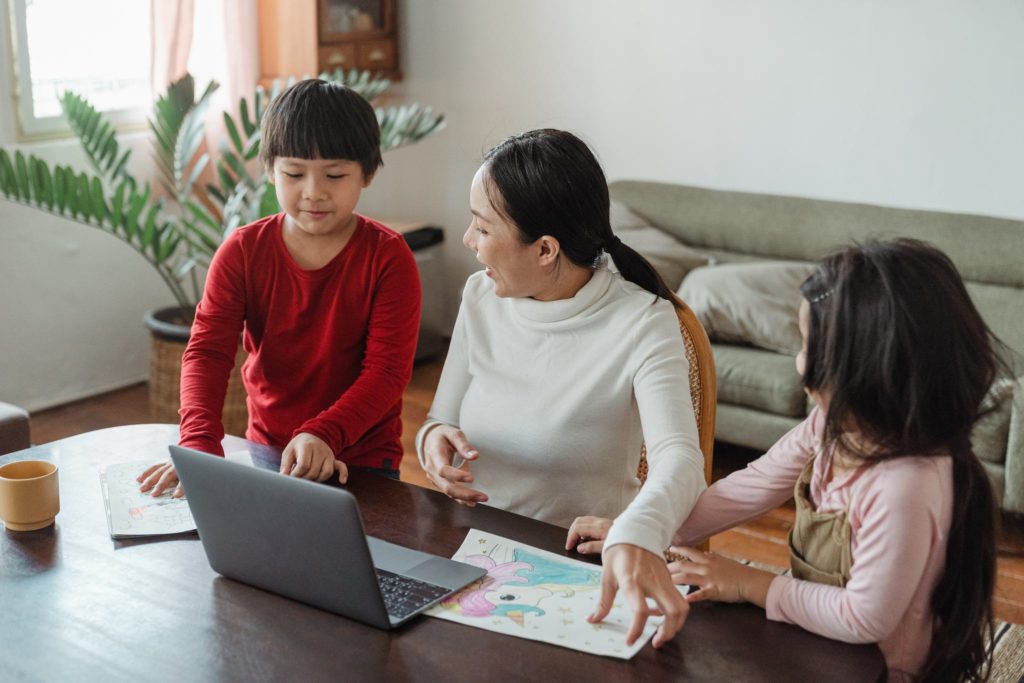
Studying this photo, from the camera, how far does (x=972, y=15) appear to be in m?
3.50

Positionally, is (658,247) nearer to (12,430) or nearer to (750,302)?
(750,302)

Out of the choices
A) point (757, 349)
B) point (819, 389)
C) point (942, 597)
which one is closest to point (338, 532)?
point (819, 389)

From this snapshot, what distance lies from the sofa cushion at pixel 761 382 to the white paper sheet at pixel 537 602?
6.43 ft

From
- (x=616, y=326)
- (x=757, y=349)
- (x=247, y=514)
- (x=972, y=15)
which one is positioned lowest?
(x=757, y=349)

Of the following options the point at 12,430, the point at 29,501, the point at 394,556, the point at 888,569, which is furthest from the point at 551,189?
the point at 12,430

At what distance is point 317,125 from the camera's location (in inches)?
69.7

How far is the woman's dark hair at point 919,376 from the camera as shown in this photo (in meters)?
1.15

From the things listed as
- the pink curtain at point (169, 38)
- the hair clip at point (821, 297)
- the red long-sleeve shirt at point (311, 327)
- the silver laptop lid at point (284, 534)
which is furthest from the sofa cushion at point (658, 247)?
the silver laptop lid at point (284, 534)

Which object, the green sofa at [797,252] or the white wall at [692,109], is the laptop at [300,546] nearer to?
the green sofa at [797,252]

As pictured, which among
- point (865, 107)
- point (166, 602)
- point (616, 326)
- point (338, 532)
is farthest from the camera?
point (865, 107)

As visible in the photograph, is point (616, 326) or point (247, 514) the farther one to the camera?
point (616, 326)

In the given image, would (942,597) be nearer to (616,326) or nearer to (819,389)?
(819,389)

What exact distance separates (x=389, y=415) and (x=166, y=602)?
712 millimetres

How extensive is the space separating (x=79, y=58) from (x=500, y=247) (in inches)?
110
